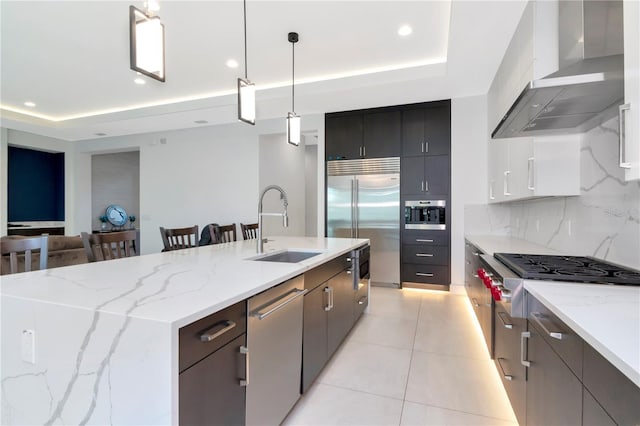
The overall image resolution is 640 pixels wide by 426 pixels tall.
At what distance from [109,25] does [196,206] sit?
364 centimetres

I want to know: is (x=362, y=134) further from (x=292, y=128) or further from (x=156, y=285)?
(x=156, y=285)

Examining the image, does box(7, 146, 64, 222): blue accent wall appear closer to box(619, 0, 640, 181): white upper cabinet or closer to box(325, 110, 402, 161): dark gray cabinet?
box(325, 110, 402, 161): dark gray cabinet

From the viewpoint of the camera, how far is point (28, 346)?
104 centimetres

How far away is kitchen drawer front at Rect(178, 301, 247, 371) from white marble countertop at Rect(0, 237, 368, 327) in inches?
1.6

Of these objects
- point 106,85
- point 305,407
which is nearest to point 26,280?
point 305,407

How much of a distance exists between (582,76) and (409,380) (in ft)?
6.61

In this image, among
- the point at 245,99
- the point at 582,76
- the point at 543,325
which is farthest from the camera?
the point at 245,99

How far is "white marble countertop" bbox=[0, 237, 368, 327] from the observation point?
959 mm

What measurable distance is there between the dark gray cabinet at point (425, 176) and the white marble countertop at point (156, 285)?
300 cm

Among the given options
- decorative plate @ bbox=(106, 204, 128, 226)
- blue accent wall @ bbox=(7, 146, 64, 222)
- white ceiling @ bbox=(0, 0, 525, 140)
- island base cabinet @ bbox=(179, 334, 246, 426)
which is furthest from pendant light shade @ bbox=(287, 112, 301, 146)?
blue accent wall @ bbox=(7, 146, 64, 222)

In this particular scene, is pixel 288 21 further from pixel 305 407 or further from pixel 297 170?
pixel 297 170

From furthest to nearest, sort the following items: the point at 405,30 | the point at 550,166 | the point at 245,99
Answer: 1. the point at 405,30
2. the point at 245,99
3. the point at 550,166

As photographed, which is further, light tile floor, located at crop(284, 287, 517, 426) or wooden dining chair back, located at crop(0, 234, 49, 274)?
light tile floor, located at crop(284, 287, 517, 426)

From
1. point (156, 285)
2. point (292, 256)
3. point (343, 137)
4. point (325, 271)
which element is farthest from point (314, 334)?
point (343, 137)
